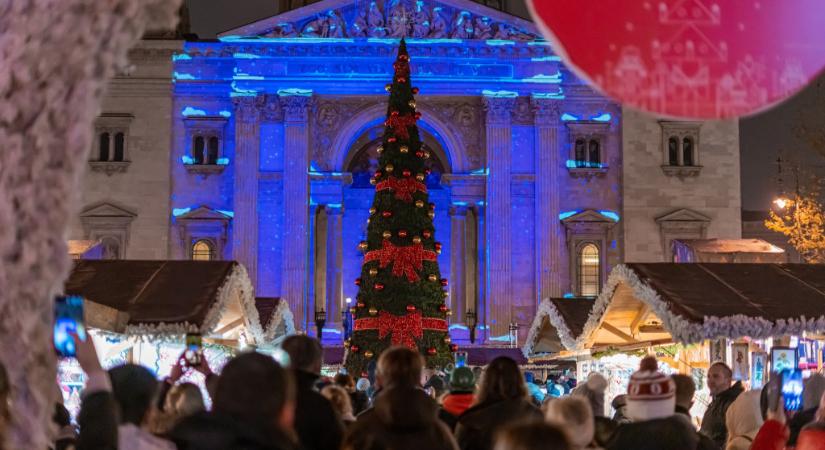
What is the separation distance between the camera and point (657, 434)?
5.84 m

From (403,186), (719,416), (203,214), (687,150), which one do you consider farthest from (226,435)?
(687,150)

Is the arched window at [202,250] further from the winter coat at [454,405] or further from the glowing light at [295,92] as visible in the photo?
the winter coat at [454,405]

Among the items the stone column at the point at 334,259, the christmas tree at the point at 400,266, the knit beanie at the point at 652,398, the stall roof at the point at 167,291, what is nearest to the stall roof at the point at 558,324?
the christmas tree at the point at 400,266

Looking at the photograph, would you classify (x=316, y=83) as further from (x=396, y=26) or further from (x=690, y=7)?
(x=690, y=7)

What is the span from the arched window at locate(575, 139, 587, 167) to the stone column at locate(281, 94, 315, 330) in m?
10.4

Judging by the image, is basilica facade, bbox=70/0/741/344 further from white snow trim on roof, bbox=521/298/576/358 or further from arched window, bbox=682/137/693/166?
white snow trim on roof, bbox=521/298/576/358

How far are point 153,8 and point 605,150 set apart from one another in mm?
43350

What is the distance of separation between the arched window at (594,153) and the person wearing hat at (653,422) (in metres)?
39.9

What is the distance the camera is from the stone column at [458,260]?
44.8m

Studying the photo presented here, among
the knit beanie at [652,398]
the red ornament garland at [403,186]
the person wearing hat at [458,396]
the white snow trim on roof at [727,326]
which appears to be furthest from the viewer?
the red ornament garland at [403,186]

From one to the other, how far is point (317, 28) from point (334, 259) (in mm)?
8744

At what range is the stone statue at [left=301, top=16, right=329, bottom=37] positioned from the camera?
4375 centimetres

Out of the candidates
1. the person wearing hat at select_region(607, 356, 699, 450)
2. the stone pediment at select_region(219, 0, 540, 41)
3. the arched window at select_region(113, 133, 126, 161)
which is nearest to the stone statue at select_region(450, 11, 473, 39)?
the stone pediment at select_region(219, 0, 540, 41)

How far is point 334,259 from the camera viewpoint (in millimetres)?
44844
